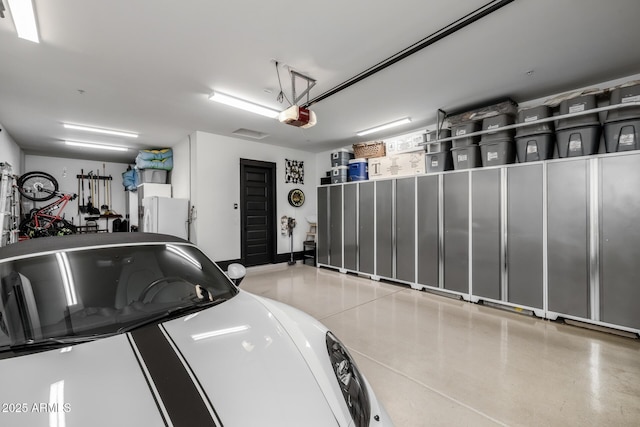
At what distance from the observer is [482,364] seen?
2.41 m

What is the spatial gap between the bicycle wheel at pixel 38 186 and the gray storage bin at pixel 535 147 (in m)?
10.8

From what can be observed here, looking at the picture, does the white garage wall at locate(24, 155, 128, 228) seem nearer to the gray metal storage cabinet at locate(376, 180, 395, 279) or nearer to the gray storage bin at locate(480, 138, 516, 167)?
the gray metal storage cabinet at locate(376, 180, 395, 279)

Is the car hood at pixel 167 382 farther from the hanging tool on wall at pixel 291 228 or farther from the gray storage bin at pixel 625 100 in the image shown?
the hanging tool on wall at pixel 291 228

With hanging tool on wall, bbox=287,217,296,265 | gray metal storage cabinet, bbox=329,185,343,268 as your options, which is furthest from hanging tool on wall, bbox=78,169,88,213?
gray metal storage cabinet, bbox=329,185,343,268

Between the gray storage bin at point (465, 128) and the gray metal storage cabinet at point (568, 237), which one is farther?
the gray storage bin at point (465, 128)

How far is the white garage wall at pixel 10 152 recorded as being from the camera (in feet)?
15.9

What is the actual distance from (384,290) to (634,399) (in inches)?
119

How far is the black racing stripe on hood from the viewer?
2.61ft

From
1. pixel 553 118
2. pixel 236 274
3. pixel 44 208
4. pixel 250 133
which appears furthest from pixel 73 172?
pixel 553 118

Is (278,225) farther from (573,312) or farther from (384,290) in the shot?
(573,312)

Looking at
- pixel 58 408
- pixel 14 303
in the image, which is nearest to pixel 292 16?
pixel 14 303

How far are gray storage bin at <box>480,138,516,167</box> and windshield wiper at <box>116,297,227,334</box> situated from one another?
412cm

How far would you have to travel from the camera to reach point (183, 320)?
1.33 m

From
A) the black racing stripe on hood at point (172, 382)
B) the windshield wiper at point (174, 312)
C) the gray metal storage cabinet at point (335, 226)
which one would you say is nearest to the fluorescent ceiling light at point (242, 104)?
the gray metal storage cabinet at point (335, 226)
